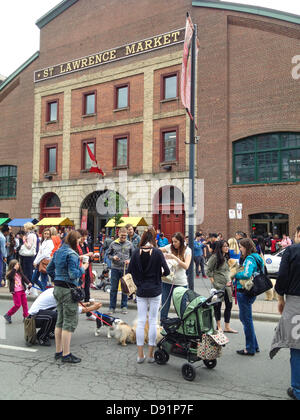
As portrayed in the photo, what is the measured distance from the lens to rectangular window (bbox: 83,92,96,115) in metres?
26.1

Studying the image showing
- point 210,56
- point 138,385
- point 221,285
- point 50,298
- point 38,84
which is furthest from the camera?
point 38,84

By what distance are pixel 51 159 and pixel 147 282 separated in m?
24.1

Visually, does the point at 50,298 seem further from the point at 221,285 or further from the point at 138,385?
the point at 221,285

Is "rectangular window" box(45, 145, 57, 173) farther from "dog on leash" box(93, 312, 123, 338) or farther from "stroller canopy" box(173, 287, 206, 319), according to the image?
Result: "stroller canopy" box(173, 287, 206, 319)

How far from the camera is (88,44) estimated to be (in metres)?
26.2

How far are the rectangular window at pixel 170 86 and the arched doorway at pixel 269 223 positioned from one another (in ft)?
29.0

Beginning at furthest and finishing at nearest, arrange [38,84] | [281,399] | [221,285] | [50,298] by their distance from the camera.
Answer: [38,84] < [221,285] < [50,298] < [281,399]

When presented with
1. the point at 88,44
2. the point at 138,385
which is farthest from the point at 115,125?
the point at 138,385

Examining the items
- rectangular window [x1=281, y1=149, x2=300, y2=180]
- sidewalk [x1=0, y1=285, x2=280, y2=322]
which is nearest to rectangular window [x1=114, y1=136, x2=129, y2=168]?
rectangular window [x1=281, y1=149, x2=300, y2=180]

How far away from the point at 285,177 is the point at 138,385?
17155 mm

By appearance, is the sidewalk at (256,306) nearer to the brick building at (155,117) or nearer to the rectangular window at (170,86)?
the brick building at (155,117)

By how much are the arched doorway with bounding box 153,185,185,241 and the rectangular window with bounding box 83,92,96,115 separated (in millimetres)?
8251

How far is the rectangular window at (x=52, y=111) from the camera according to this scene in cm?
2794

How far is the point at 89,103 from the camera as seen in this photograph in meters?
26.3
